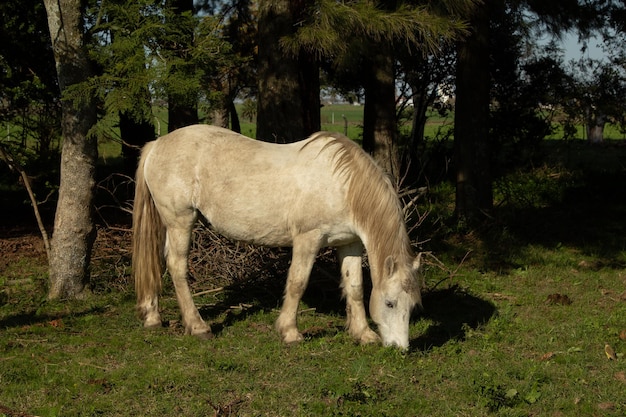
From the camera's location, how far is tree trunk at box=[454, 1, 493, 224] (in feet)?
34.7

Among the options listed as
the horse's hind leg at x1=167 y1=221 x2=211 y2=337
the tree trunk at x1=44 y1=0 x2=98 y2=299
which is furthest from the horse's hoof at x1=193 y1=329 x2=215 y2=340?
the tree trunk at x1=44 y1=0 x2=98 y2=299

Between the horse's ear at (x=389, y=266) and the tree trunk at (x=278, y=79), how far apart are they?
3467 millimetres

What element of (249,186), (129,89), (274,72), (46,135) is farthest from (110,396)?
(46,135)

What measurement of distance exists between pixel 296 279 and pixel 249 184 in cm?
94

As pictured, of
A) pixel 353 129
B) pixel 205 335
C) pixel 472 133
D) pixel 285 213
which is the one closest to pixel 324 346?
pixel 205 335

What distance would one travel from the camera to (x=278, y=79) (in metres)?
8.96

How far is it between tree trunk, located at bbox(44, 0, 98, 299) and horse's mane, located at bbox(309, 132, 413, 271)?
2858 millimetres

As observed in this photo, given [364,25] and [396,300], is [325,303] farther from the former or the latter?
[364,25]

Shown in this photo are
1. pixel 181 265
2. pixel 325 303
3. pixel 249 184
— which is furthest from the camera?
pixel 325 303

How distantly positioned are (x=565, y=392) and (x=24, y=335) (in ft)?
14.7

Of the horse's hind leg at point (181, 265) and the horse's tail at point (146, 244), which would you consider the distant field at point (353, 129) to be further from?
the horse's hind leg at point (181, 265)

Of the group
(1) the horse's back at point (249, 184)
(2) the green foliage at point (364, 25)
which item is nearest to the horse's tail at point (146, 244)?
(1) the horse's back at point (249, 184)

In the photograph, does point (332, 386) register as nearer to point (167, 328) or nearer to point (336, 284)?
point (167, 328)

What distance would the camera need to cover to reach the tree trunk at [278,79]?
878cm
